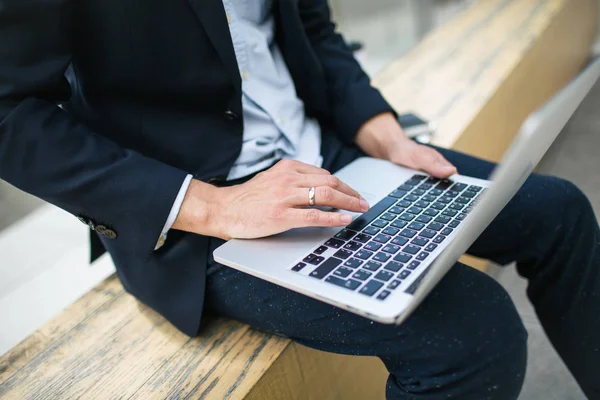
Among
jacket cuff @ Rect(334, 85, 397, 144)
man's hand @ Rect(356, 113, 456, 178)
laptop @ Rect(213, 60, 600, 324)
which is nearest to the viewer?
laptop @ Rect(213, 60, 600, 324)

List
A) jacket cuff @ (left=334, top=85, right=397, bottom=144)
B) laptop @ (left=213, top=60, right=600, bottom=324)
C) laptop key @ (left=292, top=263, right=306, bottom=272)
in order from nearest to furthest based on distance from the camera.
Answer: laptop @ (left=213, top=60, right=600, bottom=324), laptop key @ (left=292, top=263, right=306, bottom=272), jacket cuff @ (left=334, top=85, right=397, bottom=144)

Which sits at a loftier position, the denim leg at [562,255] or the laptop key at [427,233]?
the laptop key at [427,233]

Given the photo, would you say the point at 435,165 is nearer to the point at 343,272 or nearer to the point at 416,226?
the point at 416,226

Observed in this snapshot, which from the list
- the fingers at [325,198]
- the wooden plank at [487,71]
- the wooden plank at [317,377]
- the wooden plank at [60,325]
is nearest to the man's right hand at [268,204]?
the fingers at [325,198]

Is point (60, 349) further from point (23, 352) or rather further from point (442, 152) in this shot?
point (442, 152)

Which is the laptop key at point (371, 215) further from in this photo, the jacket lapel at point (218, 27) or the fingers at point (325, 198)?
the jacket lapel at point (218, 27)

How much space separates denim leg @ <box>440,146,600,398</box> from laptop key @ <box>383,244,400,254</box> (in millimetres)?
255

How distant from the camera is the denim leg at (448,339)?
0.55 m

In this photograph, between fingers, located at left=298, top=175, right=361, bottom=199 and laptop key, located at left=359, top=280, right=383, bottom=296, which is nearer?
laptop key, located at left=359, top=280, right=383, bottom=296

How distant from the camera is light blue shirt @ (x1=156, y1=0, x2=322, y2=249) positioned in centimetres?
76

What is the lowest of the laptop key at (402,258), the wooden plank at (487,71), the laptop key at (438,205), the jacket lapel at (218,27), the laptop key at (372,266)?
the wooden plank at (487,71)

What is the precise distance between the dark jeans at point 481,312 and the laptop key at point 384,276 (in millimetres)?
70

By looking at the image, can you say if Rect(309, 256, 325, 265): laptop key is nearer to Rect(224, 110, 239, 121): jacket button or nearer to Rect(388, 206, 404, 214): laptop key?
Rect(388, 206, 404, 214): laptop key

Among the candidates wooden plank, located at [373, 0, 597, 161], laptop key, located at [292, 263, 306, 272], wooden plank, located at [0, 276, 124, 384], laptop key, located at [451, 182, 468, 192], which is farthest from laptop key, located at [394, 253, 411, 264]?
wooden plank, located at [373, 0, 597, 161]
